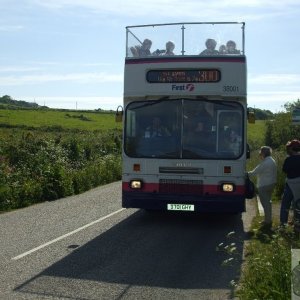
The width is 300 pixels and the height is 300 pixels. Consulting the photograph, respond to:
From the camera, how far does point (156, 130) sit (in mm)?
11703

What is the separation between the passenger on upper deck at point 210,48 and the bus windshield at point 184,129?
1177 mm

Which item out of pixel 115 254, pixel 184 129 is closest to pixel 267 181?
pixel 184 129

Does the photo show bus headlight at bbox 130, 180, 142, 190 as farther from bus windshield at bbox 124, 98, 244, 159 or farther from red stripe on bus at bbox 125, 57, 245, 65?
red stripe on bus at bbox 125, 57, 245, 65

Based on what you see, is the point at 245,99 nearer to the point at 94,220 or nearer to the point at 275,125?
the point at 94,220

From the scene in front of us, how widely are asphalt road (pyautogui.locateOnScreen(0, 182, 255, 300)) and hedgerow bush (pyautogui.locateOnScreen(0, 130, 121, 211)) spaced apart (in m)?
1.39

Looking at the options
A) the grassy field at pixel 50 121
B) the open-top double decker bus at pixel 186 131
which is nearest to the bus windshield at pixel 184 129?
the open-top double decker bus at pixel 186 131

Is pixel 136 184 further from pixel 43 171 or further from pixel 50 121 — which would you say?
pixel 50 121

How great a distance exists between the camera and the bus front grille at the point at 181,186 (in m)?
11.4

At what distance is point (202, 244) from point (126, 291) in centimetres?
349

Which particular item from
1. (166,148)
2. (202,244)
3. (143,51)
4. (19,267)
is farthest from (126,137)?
(19,267)

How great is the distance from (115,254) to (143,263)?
0.78 metres

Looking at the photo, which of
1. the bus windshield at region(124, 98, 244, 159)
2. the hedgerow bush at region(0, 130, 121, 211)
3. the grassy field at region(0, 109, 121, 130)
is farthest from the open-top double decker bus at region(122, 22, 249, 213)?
the grassy field at region(0, 109, 121, 130)

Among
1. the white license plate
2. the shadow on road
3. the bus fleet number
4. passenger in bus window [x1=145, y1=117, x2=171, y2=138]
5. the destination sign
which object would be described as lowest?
the shadow on road

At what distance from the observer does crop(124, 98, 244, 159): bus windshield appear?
11.5m
